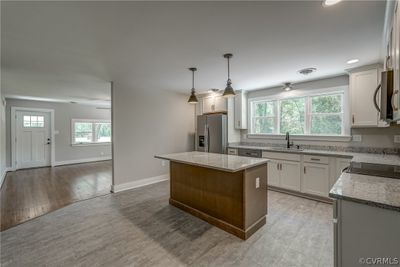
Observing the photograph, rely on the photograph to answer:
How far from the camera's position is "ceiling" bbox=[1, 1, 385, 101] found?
1.68 meters

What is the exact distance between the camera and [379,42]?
231 centimetres

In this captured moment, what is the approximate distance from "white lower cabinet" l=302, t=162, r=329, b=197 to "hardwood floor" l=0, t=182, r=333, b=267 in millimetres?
284

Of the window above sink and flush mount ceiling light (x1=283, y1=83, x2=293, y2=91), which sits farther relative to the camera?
flush mount ceiling light (x1=283, y1=83, x2=293, y2=91)

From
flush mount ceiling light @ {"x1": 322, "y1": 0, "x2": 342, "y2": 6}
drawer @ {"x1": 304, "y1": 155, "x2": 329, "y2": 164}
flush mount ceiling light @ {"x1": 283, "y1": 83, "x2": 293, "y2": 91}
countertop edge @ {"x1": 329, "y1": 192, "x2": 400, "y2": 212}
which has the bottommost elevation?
drawer @ {"x1": 304, "y1": 155, "x2": 329, "y2": 164}

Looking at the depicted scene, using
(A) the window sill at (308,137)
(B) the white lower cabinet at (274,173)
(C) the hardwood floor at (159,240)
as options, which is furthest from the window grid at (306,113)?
(C) the hardwood floor at (159,240)

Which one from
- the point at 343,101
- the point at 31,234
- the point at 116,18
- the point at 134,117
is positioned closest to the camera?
the point at 116,18

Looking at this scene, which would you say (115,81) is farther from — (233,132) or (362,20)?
(362,20)

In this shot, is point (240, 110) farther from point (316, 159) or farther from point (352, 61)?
point (352, 61)

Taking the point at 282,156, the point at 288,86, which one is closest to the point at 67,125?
the point at 282,156

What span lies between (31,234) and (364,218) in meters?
3.53

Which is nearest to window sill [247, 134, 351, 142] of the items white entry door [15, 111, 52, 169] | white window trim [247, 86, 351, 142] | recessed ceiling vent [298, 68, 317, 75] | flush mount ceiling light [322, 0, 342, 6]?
white window trim [247, 86, 351, 142]

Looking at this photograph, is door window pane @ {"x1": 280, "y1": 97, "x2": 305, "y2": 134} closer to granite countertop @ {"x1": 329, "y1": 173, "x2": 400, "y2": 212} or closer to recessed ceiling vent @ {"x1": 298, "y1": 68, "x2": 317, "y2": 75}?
recessed ceiling vent @ {"x1": 298, "y1": 68, "x2": 317, "y2": 75}

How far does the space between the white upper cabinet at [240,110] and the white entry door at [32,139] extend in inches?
260

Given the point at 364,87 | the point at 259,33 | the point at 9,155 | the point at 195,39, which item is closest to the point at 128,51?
the point at 195,39
